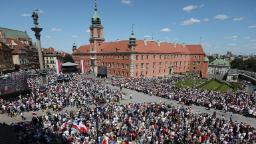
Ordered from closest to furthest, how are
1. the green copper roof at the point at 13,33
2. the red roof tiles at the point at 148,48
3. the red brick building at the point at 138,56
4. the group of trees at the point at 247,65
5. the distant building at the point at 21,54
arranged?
1. the red brick building at the point at 138,56
2. the red roof tiles at the point at 148,48
3. the distant building at the point at 21,54
4. the green copper roof at the point at 13,33
5. the group of trees at the point at 247,65

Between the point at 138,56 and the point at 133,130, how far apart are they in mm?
43245

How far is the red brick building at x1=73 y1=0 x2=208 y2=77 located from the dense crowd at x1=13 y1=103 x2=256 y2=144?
3836 centimetres

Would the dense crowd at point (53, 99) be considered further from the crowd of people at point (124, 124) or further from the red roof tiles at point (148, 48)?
the red roof tiles at point (148, 48)

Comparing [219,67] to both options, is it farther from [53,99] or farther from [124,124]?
[124,124]

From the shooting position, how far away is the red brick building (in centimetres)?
6109

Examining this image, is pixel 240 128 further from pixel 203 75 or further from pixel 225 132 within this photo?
pixel 203 75

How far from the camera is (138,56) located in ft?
199

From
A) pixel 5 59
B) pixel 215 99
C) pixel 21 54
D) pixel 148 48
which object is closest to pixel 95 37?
pixel 148 48

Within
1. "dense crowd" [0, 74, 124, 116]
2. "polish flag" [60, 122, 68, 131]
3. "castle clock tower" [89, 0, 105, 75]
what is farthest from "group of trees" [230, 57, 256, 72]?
"polish flag" [60, 122, 68, 131]

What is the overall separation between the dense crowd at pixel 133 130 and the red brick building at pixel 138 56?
126ft

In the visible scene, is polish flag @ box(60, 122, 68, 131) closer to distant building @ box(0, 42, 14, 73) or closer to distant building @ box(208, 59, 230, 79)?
distant building @ box(0, 42, 14, 73)

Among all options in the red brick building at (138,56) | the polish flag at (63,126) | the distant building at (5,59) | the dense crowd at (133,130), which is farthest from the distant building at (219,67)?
the polish flag at (63,126)

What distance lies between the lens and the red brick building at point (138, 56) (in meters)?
61.1

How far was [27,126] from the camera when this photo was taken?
1894cm
